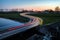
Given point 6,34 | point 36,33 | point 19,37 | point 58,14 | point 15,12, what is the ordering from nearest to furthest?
point 6,34 < point 19,37 < point 36,33 < point 15,12 < point 58,14

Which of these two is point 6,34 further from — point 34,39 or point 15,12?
point 15,12

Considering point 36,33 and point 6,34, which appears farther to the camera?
point 36,33

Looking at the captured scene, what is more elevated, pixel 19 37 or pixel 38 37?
pixel 19 37

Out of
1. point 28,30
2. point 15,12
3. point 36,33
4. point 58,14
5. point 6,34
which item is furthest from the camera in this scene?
point 58,14

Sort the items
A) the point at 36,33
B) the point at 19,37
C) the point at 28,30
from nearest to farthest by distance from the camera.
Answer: the point at 19,37 → the point at 28,30 → the point at 36,33

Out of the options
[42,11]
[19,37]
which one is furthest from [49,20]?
[19,37]

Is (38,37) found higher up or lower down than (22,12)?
lower down

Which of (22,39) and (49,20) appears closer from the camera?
(22,39)

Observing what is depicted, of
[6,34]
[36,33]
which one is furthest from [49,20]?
[6,34]

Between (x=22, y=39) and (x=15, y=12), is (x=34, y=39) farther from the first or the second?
(x=15, y=12)
